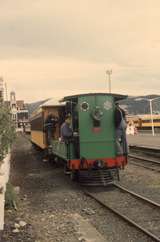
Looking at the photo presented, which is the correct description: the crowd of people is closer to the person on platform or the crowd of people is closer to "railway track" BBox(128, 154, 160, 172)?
the person on platform

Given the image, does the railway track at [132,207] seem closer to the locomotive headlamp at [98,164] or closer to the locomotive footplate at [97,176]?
the locomotive footplate at [97,176]

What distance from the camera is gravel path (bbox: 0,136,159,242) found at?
9.45 metres

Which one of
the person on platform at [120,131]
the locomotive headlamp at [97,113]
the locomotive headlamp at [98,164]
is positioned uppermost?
the locomotive headlamp at [97,113]

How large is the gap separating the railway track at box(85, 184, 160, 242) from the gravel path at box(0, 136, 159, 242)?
171 millimetres

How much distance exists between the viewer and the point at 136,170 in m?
19.9

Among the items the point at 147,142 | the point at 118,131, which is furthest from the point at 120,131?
the point at 147,142

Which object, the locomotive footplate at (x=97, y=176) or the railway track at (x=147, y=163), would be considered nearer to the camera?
the locomotive footplate at (x=97, y=176)

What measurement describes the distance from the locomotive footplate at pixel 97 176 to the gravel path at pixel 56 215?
440 millimetres

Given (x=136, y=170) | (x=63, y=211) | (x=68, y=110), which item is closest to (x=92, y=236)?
(x=63, y=211)

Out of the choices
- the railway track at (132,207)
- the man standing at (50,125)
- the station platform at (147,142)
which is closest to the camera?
the railway track at (132,207)

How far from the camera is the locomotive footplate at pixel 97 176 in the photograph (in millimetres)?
15844

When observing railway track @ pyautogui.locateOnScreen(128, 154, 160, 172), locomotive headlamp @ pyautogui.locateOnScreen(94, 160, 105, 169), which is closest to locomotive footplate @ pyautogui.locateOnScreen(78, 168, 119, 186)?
locomotive headlamp @ pyautogui.locateOnScreen(94, 160, 105, 169)

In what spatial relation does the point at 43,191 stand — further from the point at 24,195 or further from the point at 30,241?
the point at 30,241

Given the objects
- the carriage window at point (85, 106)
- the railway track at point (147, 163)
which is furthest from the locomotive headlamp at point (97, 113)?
the railway track at point (147, 163)
